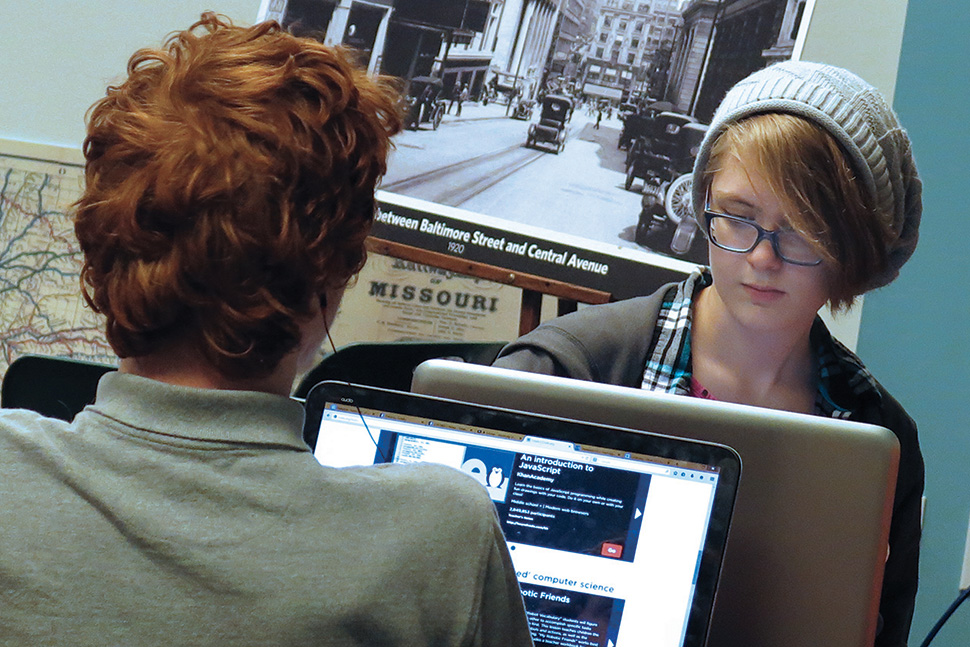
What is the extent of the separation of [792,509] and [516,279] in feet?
4.24

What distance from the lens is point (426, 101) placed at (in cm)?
218

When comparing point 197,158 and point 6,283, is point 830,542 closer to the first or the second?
point 197,158

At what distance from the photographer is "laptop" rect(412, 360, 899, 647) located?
0.82m

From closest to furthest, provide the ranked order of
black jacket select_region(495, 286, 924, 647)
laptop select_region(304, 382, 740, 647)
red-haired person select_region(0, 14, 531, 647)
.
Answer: red-haired person select_region(0, 14, 531, 647) → laptop select_region(304, 382, 740, 647) → black jacket select_region(495, 286, 924, 647)

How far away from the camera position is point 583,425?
0.79m

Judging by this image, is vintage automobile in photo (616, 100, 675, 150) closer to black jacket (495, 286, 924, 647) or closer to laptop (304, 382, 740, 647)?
black jacket (495, 286, 924, 647)

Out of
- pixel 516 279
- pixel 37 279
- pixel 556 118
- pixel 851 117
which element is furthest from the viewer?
pixel 37 279

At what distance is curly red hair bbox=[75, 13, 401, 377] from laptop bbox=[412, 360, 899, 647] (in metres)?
0.30

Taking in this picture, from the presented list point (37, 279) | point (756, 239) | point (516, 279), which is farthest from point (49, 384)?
point (37, 279)

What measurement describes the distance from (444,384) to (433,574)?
276mm

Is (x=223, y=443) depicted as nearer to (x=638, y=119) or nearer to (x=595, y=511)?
(x=595, y=511)

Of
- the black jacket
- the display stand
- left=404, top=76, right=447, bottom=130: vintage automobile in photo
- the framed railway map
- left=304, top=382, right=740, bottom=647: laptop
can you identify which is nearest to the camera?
left=304, top=382, right=740, bottom=647: laptop

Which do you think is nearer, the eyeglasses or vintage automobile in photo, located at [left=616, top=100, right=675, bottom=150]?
the eyeglasses

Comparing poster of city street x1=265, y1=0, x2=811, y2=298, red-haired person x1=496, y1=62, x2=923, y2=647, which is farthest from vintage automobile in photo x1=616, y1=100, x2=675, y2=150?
red-haired person x1=496, y1=62, x2=923, y2=647
